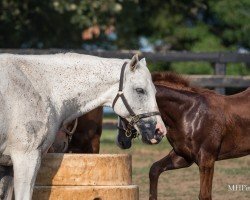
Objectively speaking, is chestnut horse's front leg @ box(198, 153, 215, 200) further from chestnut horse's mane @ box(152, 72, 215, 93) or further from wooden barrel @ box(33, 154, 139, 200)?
wooden barrel @ box(33, 154, 139, 200)

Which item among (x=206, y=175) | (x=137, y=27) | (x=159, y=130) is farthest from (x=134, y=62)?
(x=137, y=27)

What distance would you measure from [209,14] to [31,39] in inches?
223

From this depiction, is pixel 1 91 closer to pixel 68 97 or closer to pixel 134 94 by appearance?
pixel 68 97

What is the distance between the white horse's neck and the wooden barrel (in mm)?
373

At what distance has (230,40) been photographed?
2678 cm

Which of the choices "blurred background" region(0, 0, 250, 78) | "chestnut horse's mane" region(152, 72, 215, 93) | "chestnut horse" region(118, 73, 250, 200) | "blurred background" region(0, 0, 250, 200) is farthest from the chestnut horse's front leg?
"blurred background" region(0, 0, 250, 78)

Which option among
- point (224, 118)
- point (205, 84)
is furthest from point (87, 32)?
point (224, 118)

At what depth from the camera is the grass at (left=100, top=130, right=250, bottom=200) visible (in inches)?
436

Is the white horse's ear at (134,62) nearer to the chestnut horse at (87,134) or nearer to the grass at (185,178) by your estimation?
the chestnut horse at (87,134)

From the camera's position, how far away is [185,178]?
12.6 meters

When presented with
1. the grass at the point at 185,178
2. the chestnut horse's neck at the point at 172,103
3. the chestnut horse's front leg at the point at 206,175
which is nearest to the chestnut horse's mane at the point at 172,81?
the chestnut horse's neck at the point at 172,103

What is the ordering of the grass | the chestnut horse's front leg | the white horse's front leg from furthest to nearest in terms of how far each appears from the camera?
the grass, the chestnut horse's front leg, the white horse's front leg

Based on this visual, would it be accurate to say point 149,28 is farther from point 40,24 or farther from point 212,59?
point 212,59

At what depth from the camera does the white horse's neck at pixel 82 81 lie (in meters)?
7.57
